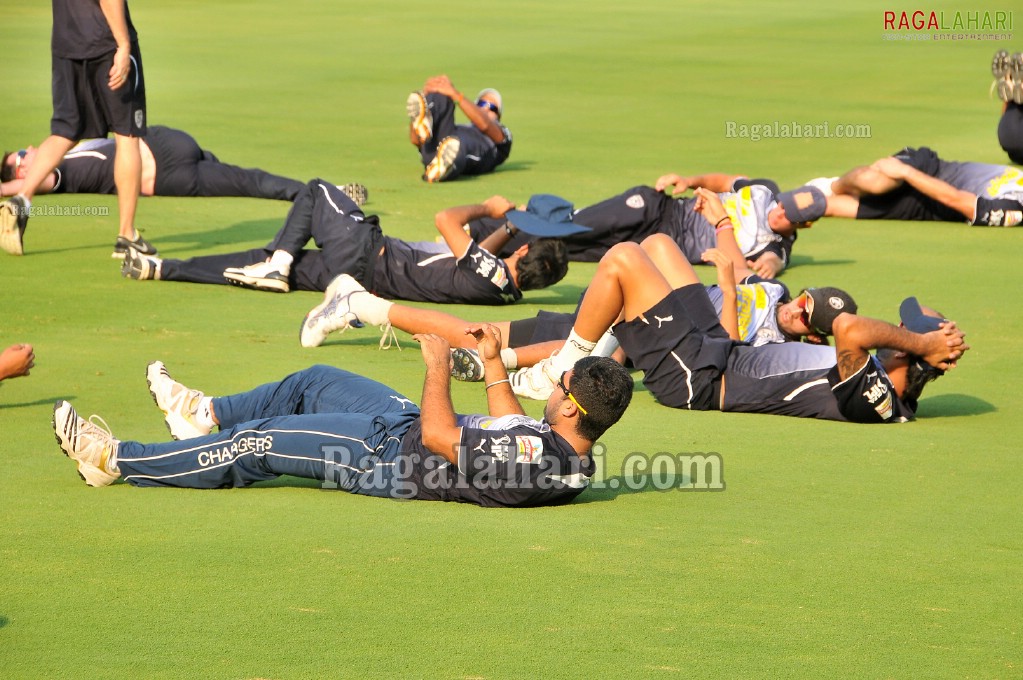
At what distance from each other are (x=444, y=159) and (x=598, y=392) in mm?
8988

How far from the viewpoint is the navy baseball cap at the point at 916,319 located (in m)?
7.11

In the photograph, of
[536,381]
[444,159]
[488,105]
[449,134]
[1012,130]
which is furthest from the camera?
[488,105]

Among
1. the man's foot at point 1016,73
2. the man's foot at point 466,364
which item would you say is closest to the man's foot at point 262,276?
the man's foot at point 466,364

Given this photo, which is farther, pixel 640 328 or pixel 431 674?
pixel 640 328

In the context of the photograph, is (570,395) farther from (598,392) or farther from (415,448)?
(415,448)

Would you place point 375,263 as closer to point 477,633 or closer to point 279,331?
point 279,331

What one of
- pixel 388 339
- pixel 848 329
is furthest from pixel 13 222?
pixel 848 329

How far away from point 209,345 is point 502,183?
20.3 ft

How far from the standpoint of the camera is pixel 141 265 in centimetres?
988

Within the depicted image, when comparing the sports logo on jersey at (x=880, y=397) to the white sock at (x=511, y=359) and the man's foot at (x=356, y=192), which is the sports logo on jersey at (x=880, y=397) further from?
the man's foot at (x=356, y=192)

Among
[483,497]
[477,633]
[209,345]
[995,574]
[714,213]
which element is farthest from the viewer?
[714,213]

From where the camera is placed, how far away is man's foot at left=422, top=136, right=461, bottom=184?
14023 mm

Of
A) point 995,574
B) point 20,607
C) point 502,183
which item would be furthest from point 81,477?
point 502,183

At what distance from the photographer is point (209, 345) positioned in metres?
8.33
